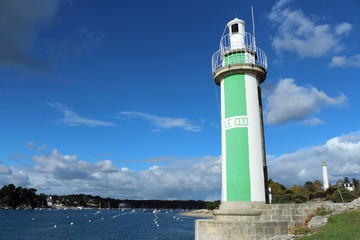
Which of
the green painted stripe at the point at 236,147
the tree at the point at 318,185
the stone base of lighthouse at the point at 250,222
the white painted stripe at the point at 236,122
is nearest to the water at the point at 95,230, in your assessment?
the green painted stripe at the point at 236,147

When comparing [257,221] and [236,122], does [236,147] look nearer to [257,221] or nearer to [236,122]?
[236,122]

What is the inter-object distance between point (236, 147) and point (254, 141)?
3.43 ft

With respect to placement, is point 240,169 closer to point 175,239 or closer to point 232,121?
point 232,121

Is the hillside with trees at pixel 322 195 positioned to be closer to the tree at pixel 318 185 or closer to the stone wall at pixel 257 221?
the tree at pixel 318 185

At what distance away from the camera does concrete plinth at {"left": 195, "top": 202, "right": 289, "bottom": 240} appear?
14.2 meters

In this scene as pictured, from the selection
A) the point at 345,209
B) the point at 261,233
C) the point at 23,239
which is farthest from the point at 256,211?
the point at 23,239

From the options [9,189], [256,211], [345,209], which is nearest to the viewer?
[345,209]

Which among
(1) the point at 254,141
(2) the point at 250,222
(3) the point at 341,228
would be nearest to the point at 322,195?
(1) the point at 254,141

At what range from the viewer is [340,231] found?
36.7ft

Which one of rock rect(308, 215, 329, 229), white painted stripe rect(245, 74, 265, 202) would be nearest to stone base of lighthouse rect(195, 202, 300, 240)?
rock rect(308, 215, 329, 229)

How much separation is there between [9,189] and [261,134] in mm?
199161

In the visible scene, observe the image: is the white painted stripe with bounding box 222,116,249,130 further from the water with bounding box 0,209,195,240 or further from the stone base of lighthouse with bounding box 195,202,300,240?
the water with bounding box 0,209,195,240

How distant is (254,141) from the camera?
1641cm

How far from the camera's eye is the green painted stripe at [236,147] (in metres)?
15.9
